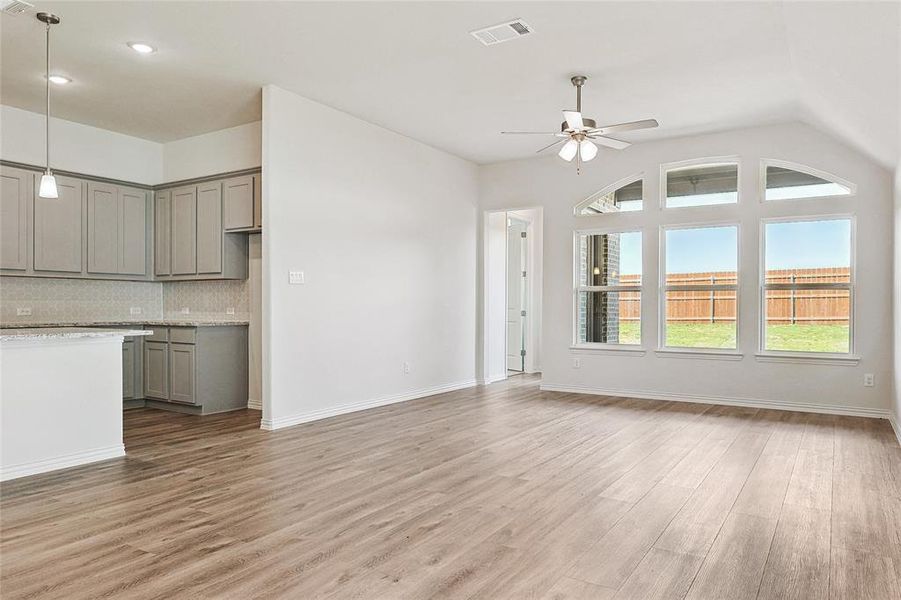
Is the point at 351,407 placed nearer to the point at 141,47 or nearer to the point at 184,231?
the point at 184,231

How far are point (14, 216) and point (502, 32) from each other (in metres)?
4.96

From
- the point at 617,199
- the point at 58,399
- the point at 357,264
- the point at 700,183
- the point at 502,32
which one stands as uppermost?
the point at 502,32

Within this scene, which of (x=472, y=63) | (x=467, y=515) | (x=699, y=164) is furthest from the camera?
(x=699, y=164)

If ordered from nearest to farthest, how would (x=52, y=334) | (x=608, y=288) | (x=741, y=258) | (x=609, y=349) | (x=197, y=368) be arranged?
(x=52, y=334), (x=197, y=368), (x=741, y=258), (x=609, y=349), (x=608, y=288)

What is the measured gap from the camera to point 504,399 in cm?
693

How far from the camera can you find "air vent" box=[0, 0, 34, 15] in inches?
147

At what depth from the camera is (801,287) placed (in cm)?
631

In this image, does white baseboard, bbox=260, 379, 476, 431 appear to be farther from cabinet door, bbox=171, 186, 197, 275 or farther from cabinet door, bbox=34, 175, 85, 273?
cabinet door, bbox=34, 175, 85, 273

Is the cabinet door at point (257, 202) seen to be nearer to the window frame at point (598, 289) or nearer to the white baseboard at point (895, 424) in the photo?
the window frame at point (598, 289)

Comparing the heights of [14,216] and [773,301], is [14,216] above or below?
above

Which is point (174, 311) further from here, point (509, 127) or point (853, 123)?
point (853, 123)

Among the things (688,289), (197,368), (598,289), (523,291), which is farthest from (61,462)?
(523,291)

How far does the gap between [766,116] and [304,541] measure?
585 centimetres

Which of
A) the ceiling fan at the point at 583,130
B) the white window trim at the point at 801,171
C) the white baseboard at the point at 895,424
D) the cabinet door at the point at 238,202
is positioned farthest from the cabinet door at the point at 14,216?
the white baseboard at the point at 895,424
